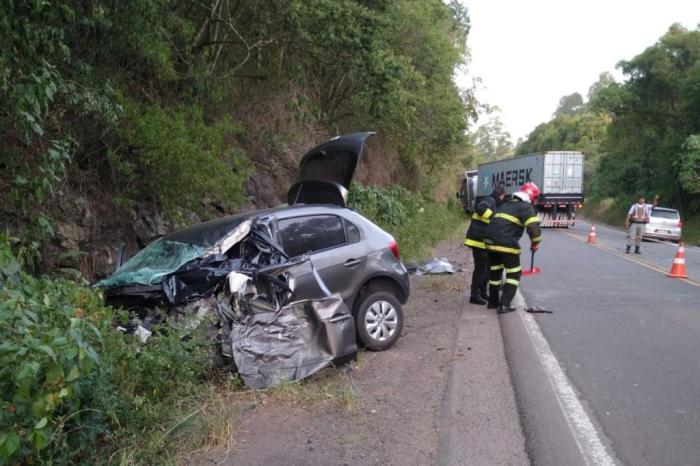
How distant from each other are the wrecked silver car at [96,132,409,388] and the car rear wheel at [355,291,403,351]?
0.4 inches

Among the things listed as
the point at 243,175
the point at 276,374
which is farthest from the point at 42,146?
the point at 276,374

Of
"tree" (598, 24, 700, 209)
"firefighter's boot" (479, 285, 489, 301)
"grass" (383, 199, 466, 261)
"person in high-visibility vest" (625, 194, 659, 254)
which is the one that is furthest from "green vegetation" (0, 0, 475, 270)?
"tree" (598, 24, 700, 209)

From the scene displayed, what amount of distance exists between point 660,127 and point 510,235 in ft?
114

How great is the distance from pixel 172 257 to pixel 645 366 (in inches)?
182

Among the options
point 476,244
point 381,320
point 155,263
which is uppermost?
point 155,263

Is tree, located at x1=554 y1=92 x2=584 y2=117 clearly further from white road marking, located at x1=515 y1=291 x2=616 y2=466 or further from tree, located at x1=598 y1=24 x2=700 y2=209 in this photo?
white road marking, located at x1=515 y1=291 x2=616 y2=466

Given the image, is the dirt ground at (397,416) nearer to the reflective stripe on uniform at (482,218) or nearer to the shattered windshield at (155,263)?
the shattered windshield at (155,263)

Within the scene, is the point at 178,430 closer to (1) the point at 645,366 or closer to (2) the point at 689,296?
(1) the point at 645,366

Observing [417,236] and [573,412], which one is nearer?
[573,412]

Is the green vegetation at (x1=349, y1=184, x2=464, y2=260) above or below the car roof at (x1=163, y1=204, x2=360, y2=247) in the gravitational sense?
below

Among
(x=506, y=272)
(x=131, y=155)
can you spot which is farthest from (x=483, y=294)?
(x=131, y=155)

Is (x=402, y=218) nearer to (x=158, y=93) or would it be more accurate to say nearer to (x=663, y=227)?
(x=158, y=93)

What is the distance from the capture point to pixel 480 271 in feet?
31.0

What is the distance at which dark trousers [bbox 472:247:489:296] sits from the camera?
936cm
